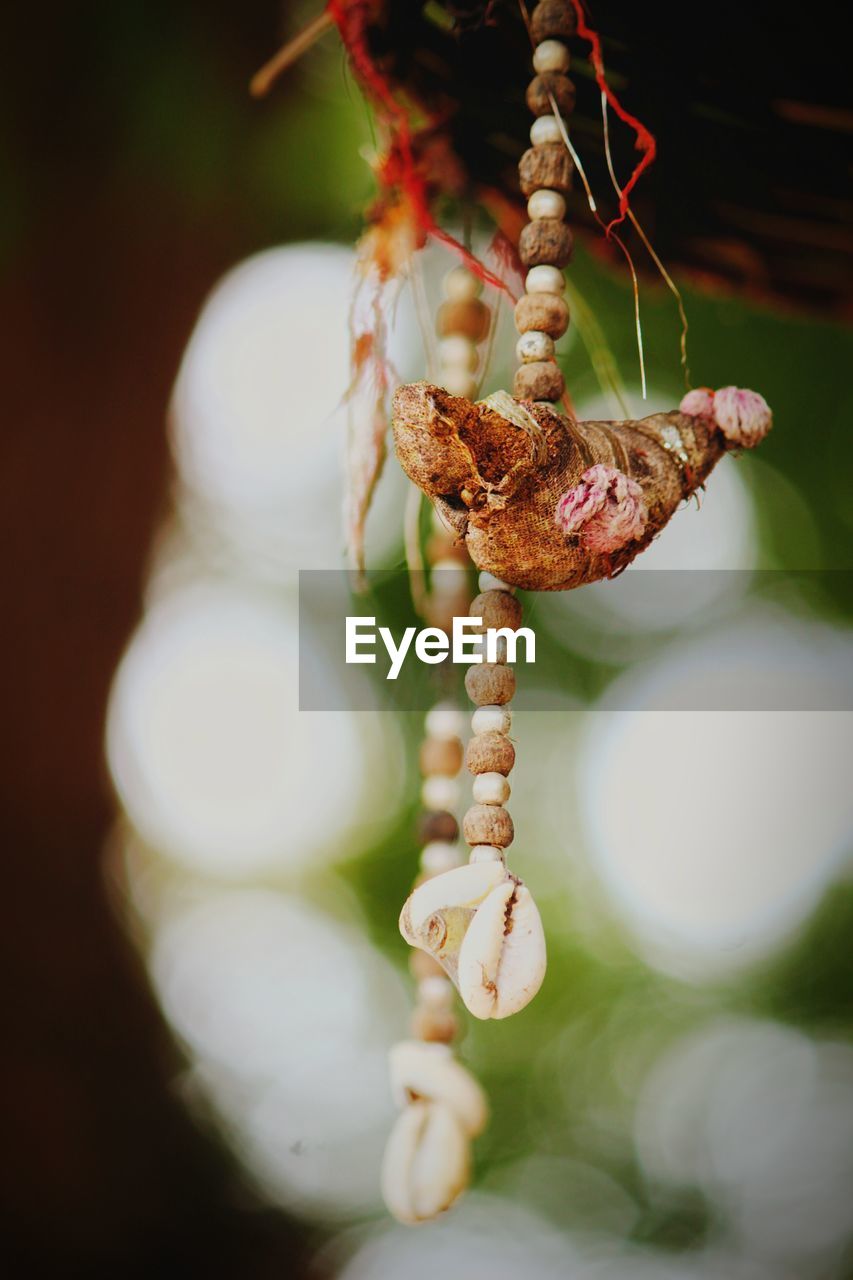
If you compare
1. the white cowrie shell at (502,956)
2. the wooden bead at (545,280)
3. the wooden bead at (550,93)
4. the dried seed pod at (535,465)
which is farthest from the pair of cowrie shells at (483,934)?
the wooden bead at (550,93)

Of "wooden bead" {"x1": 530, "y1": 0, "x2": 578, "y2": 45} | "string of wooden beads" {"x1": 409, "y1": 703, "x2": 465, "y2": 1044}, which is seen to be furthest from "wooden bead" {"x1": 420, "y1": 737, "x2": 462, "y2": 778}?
"wooden bead" {"x1": 530, "y1": 0, "x2": 578, "y2": 45}

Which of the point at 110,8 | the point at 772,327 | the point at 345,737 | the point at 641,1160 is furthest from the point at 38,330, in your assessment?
the point at 641,1160

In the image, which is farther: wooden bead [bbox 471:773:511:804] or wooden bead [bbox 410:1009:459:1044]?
wooden bead [bbox 410:1009:459:1044]

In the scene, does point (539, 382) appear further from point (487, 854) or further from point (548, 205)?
point (487, 854)

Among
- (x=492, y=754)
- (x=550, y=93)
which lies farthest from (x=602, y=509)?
(x=550, y=93)

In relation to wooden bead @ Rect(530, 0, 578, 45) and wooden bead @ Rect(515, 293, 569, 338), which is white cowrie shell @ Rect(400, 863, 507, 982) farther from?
wooden bead @ Rect(530, 0, 578, 45)

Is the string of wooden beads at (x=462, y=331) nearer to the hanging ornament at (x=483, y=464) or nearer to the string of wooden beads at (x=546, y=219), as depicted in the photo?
the hanging ornament at (x=483, y=464)
